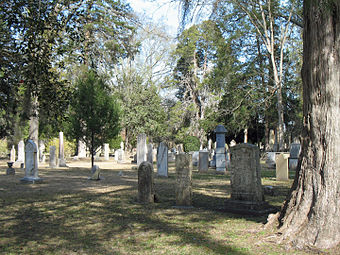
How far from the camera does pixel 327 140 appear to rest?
Result: 214 inches

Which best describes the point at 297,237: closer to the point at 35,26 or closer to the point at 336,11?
the point at 336,11

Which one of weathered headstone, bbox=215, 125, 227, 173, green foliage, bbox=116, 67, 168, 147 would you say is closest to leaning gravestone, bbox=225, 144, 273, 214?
weathered headstone, bbox=215, 125, 227, 173

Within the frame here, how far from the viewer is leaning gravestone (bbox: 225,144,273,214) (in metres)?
8.02

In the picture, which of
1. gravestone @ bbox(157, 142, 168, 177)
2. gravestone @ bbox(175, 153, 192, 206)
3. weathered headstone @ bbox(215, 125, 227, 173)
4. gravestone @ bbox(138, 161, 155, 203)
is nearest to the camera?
gravestone @ bbox(175, 153, 192, 206)

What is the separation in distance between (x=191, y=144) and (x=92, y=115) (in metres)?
19.4

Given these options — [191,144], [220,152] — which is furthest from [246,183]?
[191,144]

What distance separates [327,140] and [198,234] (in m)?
2.67

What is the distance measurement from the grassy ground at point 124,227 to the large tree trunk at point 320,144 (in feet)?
1.27

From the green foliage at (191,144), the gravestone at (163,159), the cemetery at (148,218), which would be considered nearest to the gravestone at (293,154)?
the gravestone at (163,159)

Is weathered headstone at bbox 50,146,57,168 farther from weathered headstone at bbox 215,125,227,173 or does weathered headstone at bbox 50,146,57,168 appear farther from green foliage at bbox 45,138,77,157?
green foliage at bbox 45,138,77,157

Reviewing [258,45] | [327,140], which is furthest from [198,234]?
[258,45]

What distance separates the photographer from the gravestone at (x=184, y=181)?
8.98 m

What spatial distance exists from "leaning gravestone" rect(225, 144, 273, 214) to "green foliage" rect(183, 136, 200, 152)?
29.7 m

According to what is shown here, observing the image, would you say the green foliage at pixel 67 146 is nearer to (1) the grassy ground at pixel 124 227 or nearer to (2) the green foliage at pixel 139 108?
(2) the green foliage at pixel 139 108
